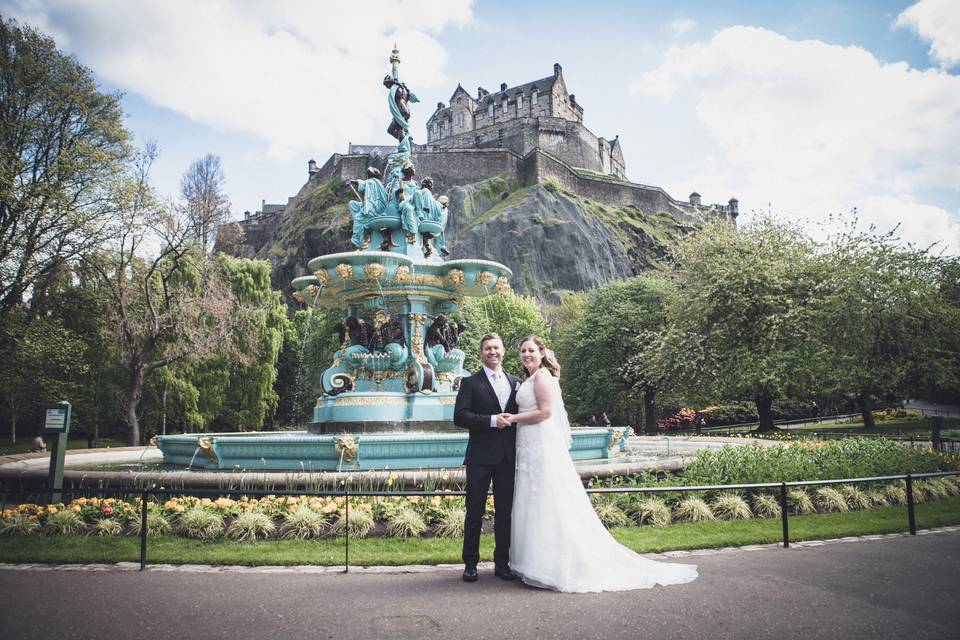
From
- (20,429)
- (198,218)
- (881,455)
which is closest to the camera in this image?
(881,455)

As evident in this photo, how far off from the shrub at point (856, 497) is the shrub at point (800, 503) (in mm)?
663

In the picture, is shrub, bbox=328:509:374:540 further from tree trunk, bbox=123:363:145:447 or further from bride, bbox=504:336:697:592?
tree trunk, bbox=123:363:145:447

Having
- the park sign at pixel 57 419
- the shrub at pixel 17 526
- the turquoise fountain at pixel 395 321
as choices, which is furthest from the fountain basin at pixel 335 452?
the shrub at pixel 17 526

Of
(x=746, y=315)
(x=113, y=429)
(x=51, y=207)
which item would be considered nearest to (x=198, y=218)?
(x=51, y=207)

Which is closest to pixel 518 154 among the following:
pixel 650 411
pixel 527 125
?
pixel 527 125

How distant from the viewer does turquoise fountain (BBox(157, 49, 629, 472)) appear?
12.3 meters

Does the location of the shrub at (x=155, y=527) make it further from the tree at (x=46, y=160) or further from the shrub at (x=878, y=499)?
the tree at (x=46, y=160)

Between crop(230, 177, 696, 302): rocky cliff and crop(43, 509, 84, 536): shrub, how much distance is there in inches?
2200

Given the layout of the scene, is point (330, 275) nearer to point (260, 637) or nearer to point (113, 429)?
point (260, 637)

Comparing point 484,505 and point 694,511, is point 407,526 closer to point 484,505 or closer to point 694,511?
point 484,505

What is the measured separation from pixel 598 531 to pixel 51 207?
22409mm

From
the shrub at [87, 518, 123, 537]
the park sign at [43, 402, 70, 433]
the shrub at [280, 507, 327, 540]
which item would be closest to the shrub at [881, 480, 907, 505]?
the shrub at [280, 507, 327, 540]

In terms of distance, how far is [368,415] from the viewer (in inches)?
490

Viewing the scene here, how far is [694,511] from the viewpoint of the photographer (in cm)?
805
